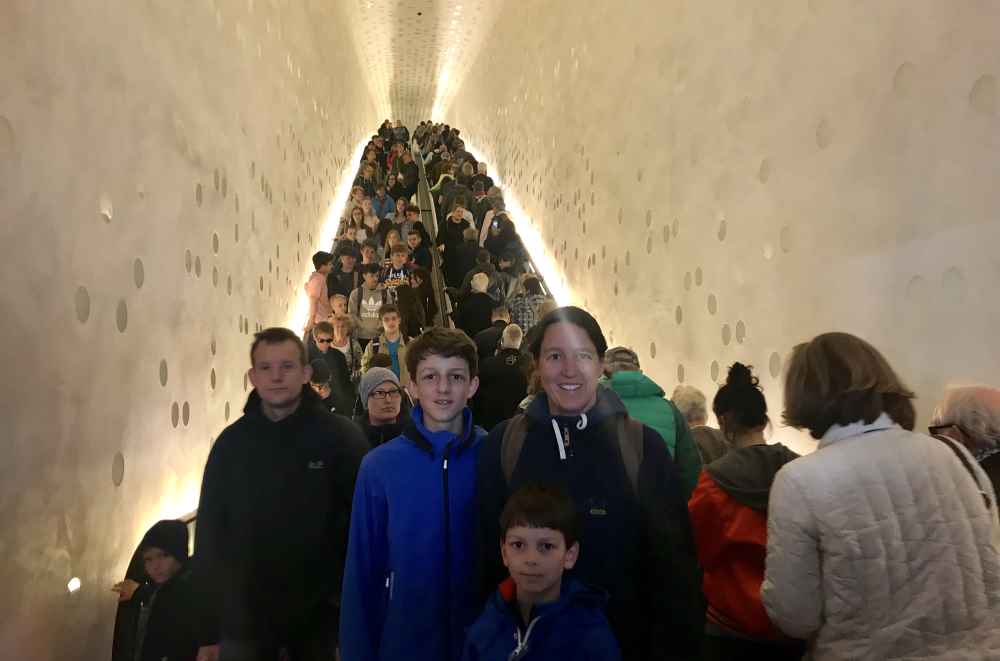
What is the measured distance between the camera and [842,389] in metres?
1.76

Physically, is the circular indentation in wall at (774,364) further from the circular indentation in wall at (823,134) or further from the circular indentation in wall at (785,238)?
the circular indentation in wall at (823,134)

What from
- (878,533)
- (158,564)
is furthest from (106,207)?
(878,533)

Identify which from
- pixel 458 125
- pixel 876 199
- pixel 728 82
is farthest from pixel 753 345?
pixel 458 125

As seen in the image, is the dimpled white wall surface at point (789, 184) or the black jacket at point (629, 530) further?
the dimpled white wall surface at point (789, 184)

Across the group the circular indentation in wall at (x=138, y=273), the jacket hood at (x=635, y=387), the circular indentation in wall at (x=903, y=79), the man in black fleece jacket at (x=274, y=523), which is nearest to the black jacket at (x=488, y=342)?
the circular indentation in wall at (x=138, y=273)

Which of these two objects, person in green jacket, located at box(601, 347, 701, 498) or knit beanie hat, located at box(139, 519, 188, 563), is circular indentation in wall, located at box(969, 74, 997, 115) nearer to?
person in green jacket, located at box(601, 347, 701, 498)

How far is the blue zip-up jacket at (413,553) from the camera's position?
196 centimetres

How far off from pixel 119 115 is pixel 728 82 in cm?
345

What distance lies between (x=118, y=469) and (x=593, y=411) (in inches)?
93.4

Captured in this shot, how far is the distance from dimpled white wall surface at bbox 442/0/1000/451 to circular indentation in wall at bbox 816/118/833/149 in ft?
0.03

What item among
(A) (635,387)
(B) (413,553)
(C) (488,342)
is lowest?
(B) (413,553)

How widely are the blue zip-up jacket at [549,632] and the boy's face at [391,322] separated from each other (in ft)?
12.7

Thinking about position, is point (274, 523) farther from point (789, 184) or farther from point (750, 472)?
point (789, 184)

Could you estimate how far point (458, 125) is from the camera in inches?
780
